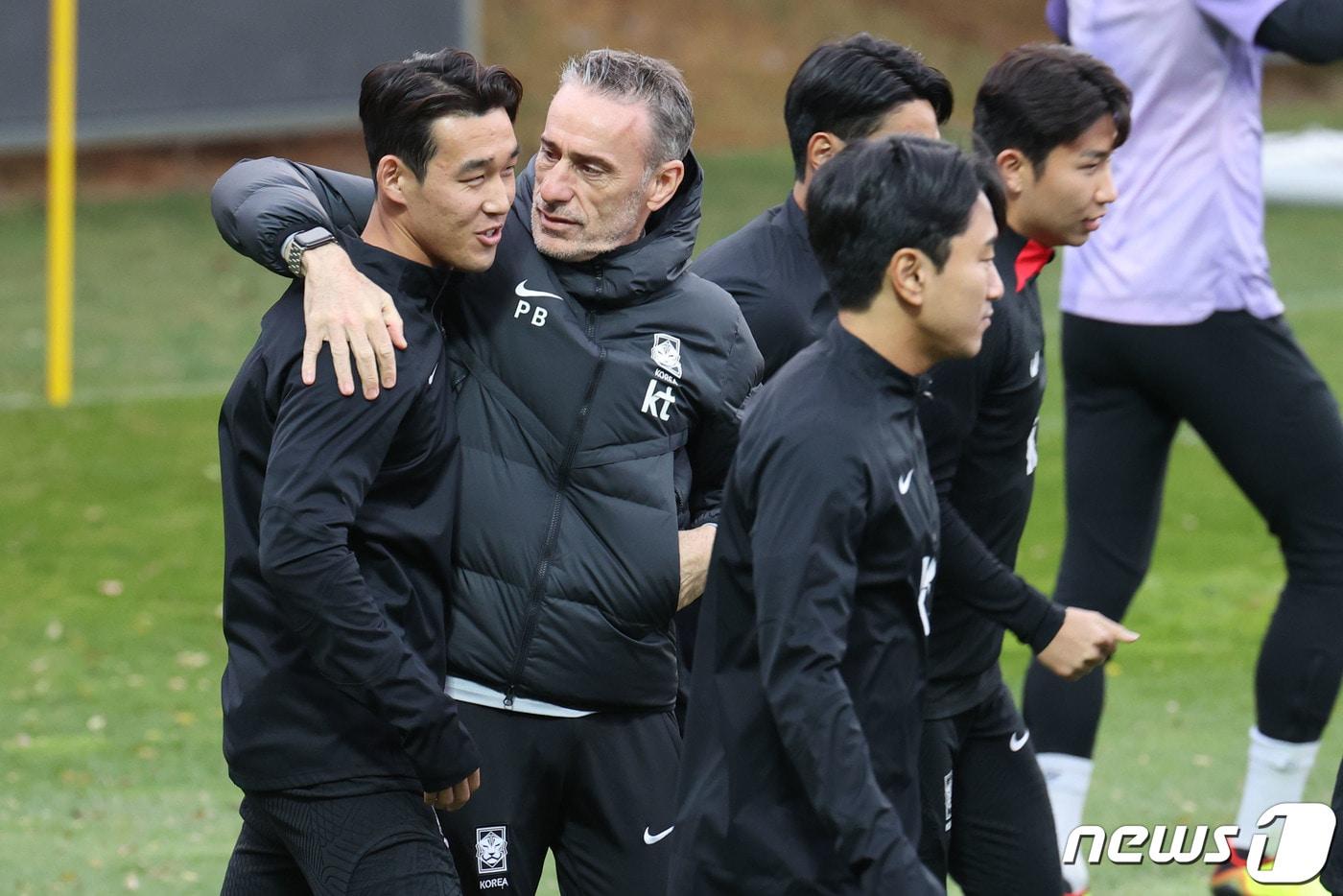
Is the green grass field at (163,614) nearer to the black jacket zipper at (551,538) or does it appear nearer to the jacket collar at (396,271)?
the black jacket zipper at (551,538)

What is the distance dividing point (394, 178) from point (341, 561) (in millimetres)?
700

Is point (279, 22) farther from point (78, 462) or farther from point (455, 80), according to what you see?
point (455, 80)

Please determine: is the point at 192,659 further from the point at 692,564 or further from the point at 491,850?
the point at 692,564

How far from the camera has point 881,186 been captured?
10.7 feet

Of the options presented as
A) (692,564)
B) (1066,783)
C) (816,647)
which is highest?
(816,647)

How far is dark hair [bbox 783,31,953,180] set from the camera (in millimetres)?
4465

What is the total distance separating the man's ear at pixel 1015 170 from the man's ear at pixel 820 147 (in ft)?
1.08

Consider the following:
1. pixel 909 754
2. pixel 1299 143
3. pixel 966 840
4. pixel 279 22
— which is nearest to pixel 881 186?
pixel 909 754

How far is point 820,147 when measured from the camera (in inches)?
179

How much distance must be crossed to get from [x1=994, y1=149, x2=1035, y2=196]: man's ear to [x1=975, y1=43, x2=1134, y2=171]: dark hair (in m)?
0.01

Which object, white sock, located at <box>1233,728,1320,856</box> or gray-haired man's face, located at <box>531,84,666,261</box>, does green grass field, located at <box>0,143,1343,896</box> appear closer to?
white sock, located at <box>1233,728,1320,856</box>

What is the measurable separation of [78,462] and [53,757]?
137 inches

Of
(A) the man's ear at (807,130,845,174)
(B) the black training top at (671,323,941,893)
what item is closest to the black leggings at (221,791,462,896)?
(B) the black training top at (671,323,941,893)

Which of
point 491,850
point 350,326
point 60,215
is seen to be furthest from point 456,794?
point 60,215
